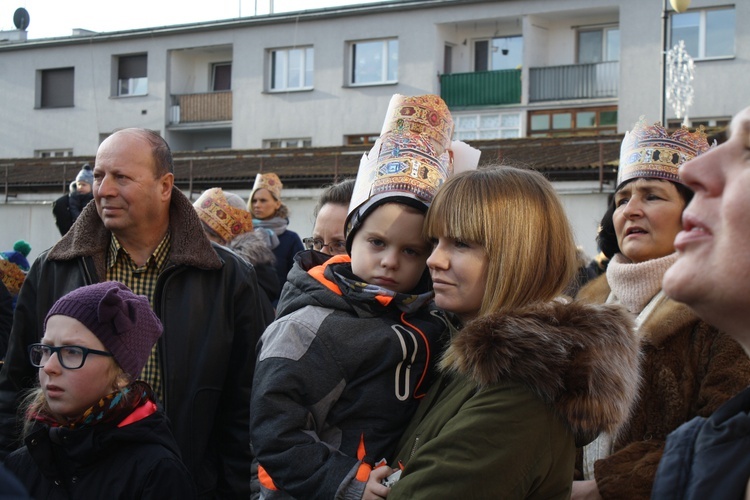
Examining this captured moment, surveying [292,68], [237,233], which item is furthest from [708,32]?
[237,233]

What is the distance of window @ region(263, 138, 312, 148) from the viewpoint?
3487cm

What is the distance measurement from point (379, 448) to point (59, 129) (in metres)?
38.6

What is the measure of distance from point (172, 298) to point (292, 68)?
105ft

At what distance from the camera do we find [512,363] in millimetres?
2467

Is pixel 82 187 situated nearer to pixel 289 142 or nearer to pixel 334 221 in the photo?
pixel 334 221

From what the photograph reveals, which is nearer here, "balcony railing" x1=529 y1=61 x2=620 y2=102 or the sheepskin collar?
the sheepskin collar

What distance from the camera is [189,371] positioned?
13.0ft

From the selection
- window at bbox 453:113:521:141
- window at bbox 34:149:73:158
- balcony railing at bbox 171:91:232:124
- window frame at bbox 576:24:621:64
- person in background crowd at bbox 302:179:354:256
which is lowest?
A: person in background crowd at bbox 302:179:354:256

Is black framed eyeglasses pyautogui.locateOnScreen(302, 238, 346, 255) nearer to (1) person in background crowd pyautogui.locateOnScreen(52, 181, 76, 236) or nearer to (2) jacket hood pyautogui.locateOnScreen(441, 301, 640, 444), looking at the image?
(2) jacket hood pyautogui.locateOnScreen(441, 301, 640, 444)

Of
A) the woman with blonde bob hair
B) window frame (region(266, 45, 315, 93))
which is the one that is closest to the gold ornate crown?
the woman with blonde bob hair

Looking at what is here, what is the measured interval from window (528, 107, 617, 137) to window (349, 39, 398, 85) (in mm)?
5192

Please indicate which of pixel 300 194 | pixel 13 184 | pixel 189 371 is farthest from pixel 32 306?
pixel 13 184

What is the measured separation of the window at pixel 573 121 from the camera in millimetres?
31547

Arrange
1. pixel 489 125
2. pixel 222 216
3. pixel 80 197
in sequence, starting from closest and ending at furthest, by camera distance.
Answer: pixel 222 216 < pixel 80 197 < pixel 489 125
